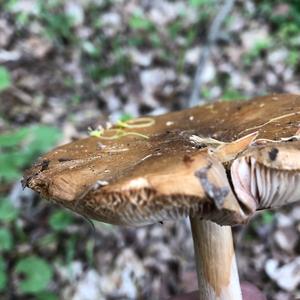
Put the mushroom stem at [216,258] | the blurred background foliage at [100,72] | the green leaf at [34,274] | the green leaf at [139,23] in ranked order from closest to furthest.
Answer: the mushroom stem at [216,258], the green leaf at [34,274], the blurred background foliage at [100,72], the green leaf at [139,23]

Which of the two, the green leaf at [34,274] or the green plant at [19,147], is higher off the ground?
the green plant at [19,147]

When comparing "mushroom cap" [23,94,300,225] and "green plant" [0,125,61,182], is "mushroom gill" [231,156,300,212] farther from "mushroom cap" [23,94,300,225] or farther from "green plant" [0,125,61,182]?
"green plant" [0,125,61,182]

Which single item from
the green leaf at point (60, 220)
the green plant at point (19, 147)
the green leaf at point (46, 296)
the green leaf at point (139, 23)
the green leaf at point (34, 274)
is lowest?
the green leaf at point (46, 296)

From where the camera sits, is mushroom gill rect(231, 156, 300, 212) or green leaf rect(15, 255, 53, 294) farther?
green leaf rect(15, 255, 53, 294)

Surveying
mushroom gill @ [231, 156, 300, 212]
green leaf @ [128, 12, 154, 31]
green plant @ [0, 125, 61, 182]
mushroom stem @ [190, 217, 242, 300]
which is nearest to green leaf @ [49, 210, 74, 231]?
green plant @ [0, 125, 61, 182]

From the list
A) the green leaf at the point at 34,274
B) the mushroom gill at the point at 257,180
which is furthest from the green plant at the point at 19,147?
the mushroom gill at the point at 257,180

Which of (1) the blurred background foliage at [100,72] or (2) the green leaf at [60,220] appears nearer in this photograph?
(2) the green leaf at [60,220]

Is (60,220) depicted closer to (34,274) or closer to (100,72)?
(34,274)

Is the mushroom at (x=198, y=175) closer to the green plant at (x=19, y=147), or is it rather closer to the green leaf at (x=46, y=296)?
the green plant at (x=19, y=147)
